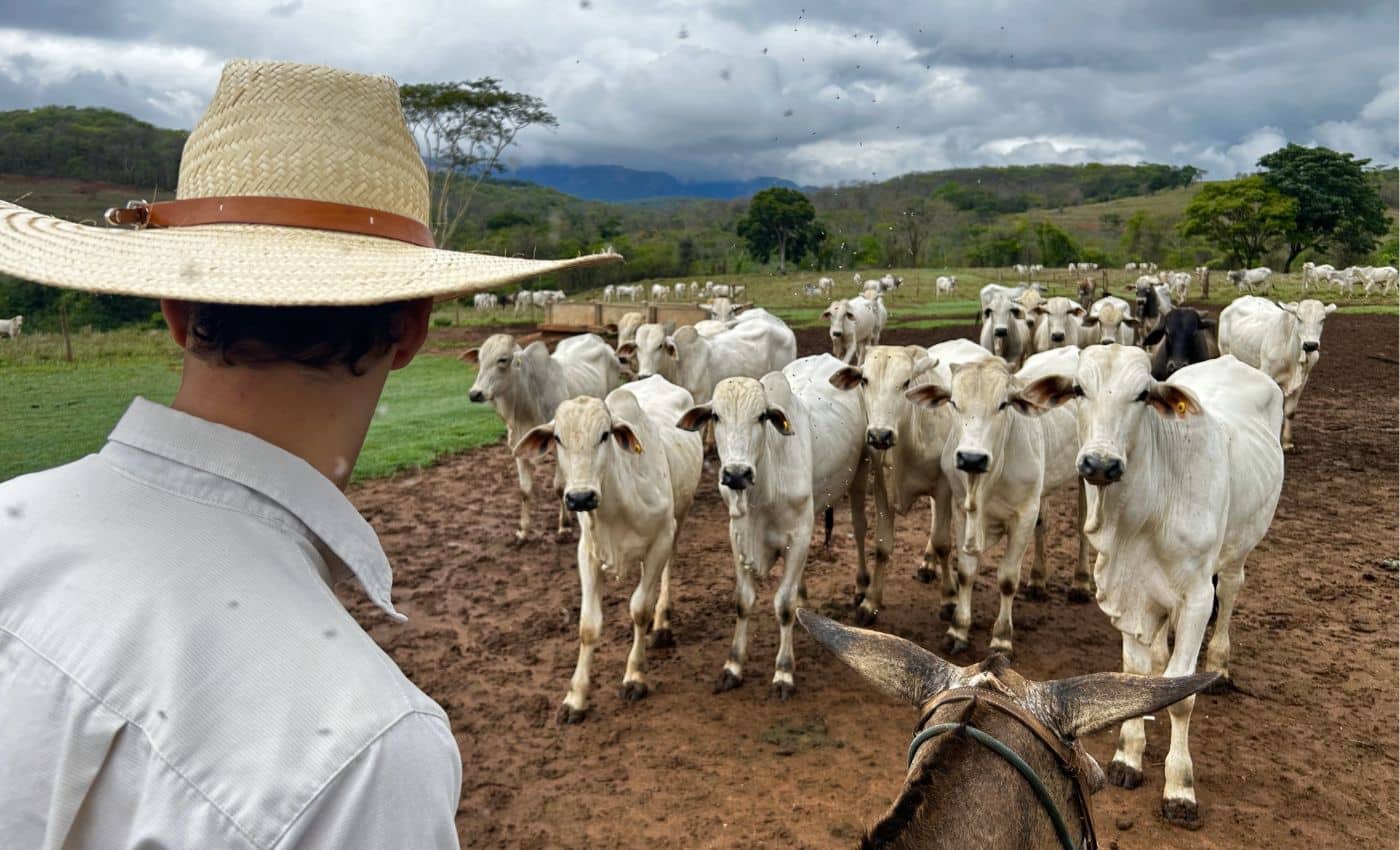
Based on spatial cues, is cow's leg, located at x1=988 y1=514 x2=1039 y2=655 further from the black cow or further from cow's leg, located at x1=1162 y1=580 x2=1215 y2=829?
the black cow

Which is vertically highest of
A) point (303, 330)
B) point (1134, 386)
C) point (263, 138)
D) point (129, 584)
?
point (263, 138)

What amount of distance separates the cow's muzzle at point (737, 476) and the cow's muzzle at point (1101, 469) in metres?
1.74

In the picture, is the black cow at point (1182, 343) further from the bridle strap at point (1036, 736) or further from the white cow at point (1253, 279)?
the white cow at point (1253, 279)

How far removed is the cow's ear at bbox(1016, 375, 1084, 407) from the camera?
4.66 meters

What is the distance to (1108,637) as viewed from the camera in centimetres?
607

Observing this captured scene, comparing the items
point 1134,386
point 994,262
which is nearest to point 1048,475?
point 1134,386

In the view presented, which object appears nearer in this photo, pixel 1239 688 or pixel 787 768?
pixel 787 768

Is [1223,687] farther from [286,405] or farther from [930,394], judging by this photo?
[286,405]

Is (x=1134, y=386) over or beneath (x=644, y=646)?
over

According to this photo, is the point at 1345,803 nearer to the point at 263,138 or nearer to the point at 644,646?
the point at 644,646

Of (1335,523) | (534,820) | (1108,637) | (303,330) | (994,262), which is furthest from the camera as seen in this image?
(994,262)

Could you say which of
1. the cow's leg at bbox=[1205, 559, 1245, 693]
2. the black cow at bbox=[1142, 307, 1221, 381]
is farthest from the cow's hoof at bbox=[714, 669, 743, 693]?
the black cow at bbox=[1142, 307, 1221, 381]

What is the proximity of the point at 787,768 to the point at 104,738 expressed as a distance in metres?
4.11

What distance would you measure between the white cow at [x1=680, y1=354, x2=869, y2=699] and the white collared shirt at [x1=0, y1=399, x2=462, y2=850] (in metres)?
4.02
